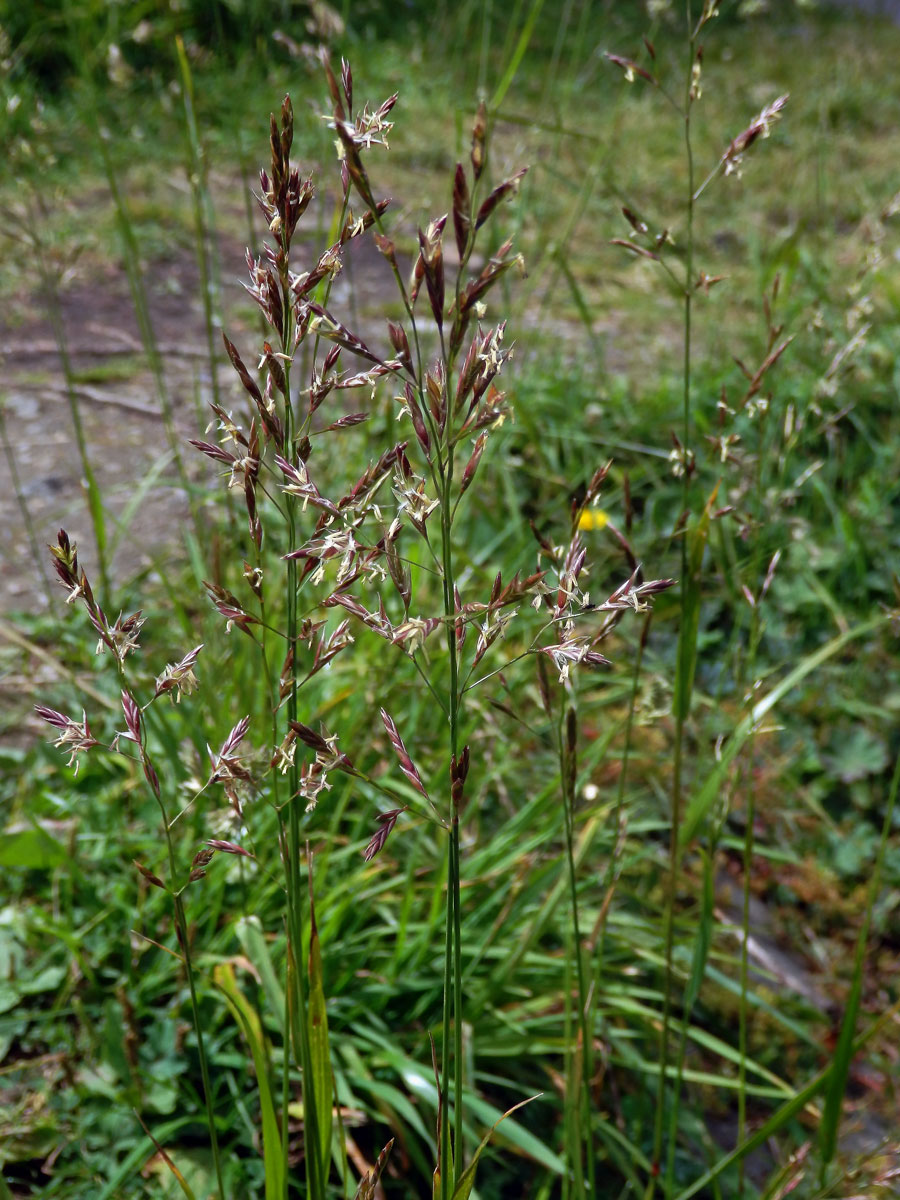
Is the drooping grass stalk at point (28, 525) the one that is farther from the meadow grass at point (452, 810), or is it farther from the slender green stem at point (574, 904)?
the slender green stem at point (574, 904)

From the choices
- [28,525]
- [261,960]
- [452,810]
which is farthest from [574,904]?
[28,525]

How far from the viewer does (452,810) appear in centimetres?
68

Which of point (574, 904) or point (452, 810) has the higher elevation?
point (452, 810)

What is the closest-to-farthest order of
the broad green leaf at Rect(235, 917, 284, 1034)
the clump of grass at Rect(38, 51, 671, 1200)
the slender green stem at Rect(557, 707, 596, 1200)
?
1. the clump of grass at Rect(38, 51, 671, 1200)
2. the slender green stem at Rect(557, 707, 596, 1200)
3. the broad green leaf at Rect(235, 917, 284, 1034)

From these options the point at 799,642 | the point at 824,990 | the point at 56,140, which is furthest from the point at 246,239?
the point at 824,990

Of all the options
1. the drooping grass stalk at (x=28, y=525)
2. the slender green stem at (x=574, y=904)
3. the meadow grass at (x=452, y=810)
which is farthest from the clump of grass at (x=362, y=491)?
the drooping grass stalk at (x=28, y=525)

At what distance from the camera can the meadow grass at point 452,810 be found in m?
0.71

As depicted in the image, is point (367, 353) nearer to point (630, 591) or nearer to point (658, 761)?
point (630, 591)

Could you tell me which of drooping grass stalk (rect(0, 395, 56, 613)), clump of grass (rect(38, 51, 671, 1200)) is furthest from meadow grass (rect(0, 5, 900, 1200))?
drooping grass stalk (rect(0, 395, 56, 613))

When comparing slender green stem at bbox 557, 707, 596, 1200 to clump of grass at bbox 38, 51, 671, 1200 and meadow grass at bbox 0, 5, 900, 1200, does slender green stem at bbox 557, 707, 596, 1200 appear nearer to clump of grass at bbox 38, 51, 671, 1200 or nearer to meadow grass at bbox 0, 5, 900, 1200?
meadow grass at bbox 0, 5, 900, 1200

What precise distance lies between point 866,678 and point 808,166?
471 centimetres

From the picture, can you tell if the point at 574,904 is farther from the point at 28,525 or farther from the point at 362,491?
the point at 28,525

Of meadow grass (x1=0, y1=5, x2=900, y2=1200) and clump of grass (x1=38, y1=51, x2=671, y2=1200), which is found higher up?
clump of grass (x1=38, y1=51, x2=671, y2=1200)

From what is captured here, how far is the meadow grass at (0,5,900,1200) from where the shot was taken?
0.71m
